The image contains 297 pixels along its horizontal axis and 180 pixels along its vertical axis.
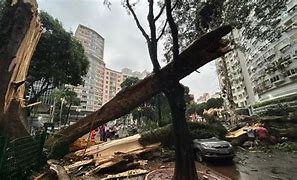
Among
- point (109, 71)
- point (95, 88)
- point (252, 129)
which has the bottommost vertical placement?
point (252, 129)

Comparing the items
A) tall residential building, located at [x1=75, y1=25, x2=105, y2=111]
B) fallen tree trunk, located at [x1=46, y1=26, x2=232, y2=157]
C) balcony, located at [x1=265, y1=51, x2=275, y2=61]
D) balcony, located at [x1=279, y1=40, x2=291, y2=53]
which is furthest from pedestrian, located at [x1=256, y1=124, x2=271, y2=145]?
tall residential building, located at [x1=75, y1=25, x2=105, y2=111]

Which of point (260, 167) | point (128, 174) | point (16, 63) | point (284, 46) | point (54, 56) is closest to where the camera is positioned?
point (128, 174)

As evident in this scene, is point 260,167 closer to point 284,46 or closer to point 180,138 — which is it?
point 180,138

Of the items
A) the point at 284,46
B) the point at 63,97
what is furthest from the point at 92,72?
the point at 284,46

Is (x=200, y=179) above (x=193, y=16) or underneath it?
underneath

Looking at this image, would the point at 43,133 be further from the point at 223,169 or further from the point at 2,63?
the point at 223,169

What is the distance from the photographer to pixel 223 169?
8.63 meters

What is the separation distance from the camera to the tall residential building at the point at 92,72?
77.6 metres

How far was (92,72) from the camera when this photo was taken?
3123 inches

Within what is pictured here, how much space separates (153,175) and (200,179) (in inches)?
66.2

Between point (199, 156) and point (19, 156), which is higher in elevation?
point (19, 156)

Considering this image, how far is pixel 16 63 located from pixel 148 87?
579 centimetres

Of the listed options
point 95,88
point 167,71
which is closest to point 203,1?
point 167,71

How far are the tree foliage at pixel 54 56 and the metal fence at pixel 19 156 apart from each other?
44.1ft
